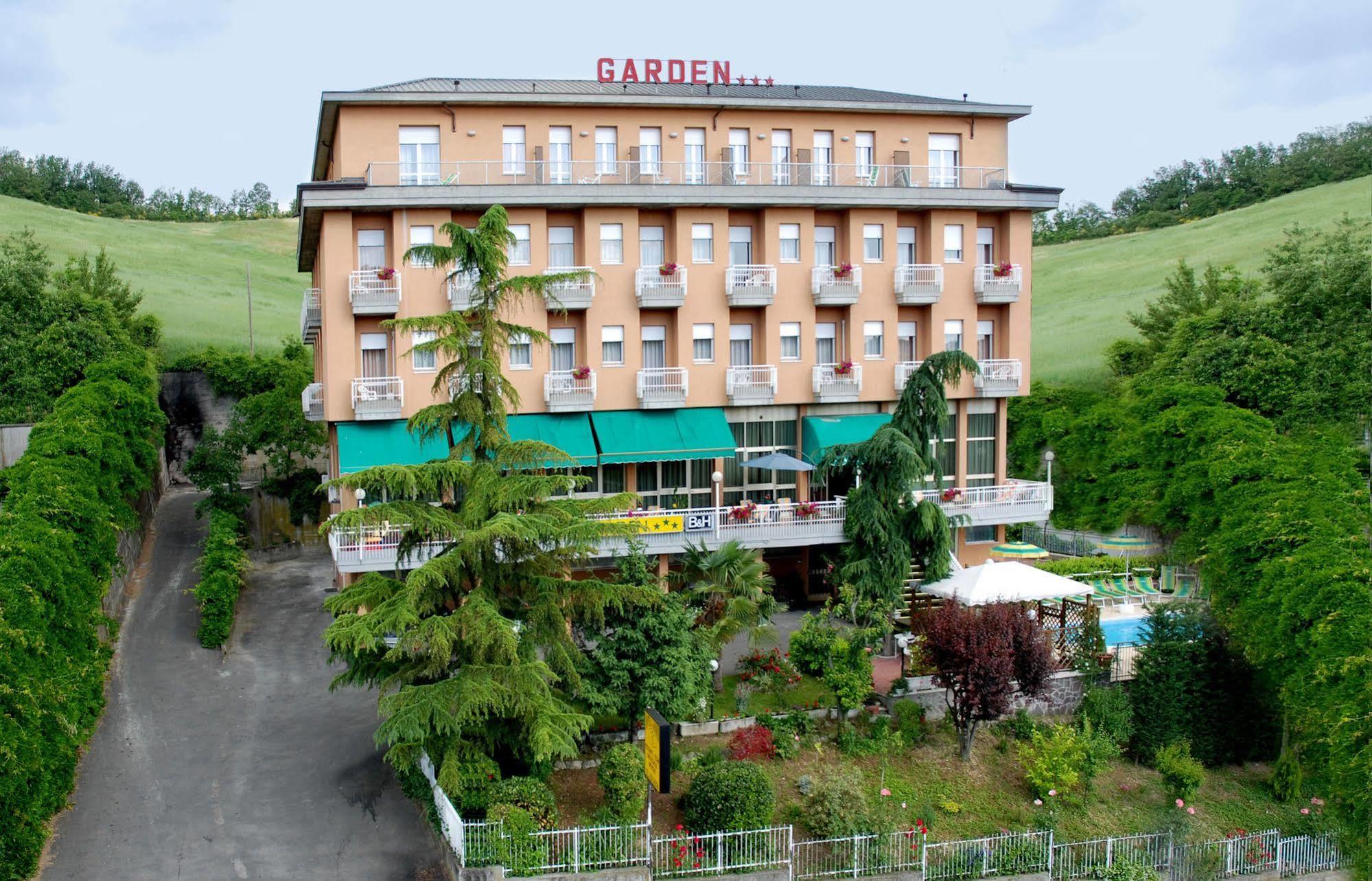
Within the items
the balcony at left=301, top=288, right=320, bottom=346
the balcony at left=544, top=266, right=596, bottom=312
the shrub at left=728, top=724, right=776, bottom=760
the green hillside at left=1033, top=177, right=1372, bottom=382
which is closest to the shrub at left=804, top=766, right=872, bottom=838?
the shrub at left=728, top=724, right=776, bottom=760

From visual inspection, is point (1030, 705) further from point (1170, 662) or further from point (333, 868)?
point (333, 868)

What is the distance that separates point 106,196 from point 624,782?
433 feet

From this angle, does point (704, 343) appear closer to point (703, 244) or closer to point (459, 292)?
point (703, 244)

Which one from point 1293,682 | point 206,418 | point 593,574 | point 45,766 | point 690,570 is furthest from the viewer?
point 206,418

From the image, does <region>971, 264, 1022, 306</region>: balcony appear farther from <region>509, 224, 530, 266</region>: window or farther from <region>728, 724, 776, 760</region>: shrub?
<region>728, 724, 776, 760</region>: shrub

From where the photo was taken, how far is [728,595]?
2716 centimetres

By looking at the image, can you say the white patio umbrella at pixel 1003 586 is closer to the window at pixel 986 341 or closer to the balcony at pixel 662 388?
the balcony at pixel 662 388

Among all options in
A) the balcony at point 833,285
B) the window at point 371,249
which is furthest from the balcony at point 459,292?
the balcony at point 833,285

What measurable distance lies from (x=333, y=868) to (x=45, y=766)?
5341 millimetres

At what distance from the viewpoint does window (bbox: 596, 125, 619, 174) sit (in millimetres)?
35594

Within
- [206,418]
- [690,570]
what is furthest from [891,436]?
[206,418]

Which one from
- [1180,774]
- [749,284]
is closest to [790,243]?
[749,284]

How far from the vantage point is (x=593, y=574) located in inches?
1334

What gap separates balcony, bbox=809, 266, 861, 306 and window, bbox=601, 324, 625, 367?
676cm
